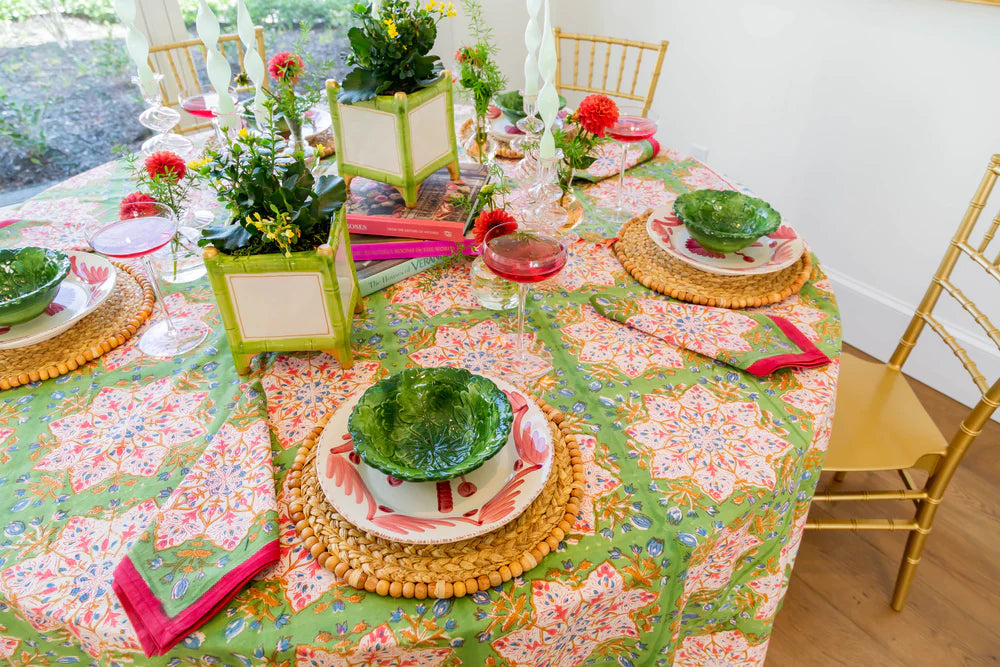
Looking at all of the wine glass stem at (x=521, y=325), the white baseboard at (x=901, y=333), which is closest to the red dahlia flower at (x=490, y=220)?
the wine glass stem at (x=521, y=325)

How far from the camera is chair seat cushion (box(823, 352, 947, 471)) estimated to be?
1.40 meters

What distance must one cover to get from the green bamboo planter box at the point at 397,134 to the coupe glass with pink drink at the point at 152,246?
358 mm

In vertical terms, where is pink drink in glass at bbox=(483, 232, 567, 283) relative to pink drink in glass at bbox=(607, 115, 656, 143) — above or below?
below

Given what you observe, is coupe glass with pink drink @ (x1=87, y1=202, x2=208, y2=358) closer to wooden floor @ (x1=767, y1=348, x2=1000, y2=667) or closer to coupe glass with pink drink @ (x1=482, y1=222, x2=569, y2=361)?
coupe glass with pink drink @ (x1=482, y1=222, x2=569, y2=361)

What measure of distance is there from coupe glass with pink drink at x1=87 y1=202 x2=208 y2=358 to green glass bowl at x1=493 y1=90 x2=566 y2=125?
0.97 metres

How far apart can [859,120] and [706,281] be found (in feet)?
4.57

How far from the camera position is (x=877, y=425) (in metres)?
1.47

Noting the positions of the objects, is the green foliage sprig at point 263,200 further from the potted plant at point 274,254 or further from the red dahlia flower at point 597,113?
the red dahlia flower at point 597,113

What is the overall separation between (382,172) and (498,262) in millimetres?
457

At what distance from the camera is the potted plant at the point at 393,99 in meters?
1.21

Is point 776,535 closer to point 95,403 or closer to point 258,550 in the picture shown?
point 258,550

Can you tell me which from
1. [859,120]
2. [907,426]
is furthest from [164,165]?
[859,120]

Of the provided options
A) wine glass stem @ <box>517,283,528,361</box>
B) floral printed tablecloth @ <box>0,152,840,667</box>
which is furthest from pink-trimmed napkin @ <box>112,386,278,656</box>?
wine glass stem @ <box>517,283,528,361</box>

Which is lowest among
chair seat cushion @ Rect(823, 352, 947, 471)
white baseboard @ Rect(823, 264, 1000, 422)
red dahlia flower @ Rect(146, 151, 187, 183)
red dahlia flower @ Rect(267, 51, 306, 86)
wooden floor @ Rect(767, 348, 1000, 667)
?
wooden floor @ Rect(767, 348, 1000, 667)
